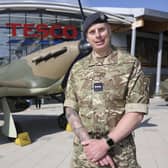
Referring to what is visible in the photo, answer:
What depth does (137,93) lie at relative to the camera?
2.24m

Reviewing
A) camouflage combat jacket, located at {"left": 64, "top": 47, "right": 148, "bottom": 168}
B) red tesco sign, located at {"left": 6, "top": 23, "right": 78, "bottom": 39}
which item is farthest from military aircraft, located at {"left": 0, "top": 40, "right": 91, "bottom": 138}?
red tesco sign, located at {"left": 6, "top": 23, "right": 78, "bottom": 39}

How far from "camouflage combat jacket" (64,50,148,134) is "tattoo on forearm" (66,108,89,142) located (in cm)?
4

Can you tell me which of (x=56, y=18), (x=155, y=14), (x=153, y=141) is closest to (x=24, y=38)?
(x=56, y=18)

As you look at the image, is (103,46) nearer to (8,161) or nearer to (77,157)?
(77,157)

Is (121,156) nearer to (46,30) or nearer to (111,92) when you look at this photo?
(111,92)

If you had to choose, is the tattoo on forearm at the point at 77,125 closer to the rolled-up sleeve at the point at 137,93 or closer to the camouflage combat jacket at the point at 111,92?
the camouflage combat jacket at the point at 111,92

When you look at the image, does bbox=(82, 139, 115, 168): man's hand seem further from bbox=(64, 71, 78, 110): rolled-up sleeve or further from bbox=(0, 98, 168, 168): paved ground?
bbox=(0, 98, 168, 168): paved ground

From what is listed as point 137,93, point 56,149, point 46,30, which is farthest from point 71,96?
point 46,30

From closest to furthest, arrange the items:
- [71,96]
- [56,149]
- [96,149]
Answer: [96,149]
[71,96]
[56,149]

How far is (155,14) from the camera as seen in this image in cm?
2589

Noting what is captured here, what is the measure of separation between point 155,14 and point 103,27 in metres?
24.5

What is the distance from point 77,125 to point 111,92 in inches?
11.7

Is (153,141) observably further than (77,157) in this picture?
Yes

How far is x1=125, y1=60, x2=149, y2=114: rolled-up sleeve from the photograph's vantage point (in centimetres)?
221
